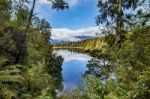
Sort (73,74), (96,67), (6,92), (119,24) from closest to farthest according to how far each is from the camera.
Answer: (6,92) < (119,24) < (96,67) < (73,74)

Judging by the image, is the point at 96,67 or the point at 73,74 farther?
the point at 73,74

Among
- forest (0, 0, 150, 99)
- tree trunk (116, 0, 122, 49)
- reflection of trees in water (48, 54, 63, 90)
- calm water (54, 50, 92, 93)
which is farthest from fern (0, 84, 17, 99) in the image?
reflection of trees in water (48, 54, 63, 90)

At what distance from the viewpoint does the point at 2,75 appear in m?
15.7

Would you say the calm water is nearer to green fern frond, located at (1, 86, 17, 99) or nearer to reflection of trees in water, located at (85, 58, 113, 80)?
reflection of trees in water, located at (85, 58, 113, 80)

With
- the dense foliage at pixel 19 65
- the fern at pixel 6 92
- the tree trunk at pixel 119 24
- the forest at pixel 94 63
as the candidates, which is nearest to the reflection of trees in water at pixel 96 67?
the forest at pixel 94 63

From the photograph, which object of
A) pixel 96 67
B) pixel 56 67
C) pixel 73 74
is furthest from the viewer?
pixel 73 74

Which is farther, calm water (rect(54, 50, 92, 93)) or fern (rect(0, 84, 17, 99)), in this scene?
calm water (rect(54, 50, 92, 93))

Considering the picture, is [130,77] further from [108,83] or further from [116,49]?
[116,49]

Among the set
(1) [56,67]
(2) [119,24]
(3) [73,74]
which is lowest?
(3) [73,74]

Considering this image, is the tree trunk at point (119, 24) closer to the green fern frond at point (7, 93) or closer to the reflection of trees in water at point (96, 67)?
the reflection of trees in water at point (96, 67)

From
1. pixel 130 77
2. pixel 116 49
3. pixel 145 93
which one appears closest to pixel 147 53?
pixel 130 77

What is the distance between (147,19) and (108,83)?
42.4ft

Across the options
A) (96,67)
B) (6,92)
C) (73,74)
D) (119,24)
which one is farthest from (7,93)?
(73,74)

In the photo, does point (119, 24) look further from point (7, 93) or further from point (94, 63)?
point (7, 93)
